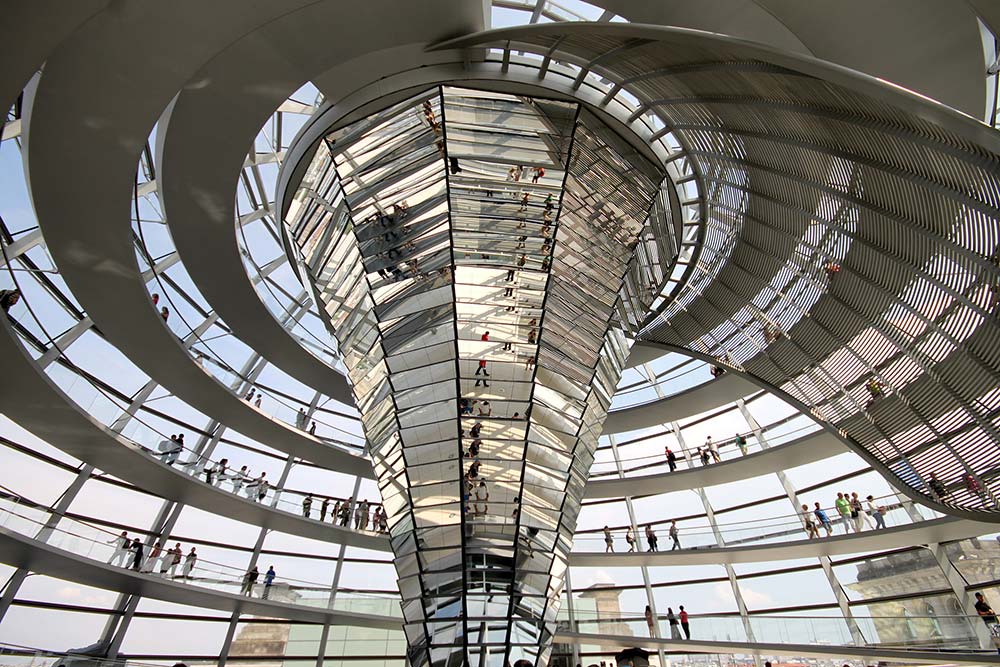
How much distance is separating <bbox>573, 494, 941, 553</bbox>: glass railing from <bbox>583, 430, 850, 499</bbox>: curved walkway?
1.83 meters

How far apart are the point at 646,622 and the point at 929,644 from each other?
30.9 feet

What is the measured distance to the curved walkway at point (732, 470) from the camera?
20516mm

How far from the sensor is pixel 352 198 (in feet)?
41.1

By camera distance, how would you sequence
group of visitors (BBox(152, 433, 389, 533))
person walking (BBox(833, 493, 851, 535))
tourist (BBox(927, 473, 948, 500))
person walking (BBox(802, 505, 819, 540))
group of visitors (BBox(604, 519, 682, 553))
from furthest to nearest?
group of visitors (BBox(604, 519, 682, 553))
person walking (BBox(802, 505, 819, 540))
person walking (BBox(833, 493, 851, 535))
group of visitors (BBox(152, 433, 389, 533))
tourist (BBox(927, 473, 948, 500))

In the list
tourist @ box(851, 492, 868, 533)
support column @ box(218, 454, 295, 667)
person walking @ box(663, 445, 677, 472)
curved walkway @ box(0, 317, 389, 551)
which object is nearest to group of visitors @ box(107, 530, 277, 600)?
curved walkway @ box(0, 317, 389, 551)

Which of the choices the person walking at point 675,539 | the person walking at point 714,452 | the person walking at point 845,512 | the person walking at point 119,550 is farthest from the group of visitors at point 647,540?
the person walking at point 119,550

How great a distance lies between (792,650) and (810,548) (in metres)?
3.57

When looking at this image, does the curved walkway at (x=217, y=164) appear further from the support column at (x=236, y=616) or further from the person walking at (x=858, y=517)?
the person walking at (x=858, y=517)

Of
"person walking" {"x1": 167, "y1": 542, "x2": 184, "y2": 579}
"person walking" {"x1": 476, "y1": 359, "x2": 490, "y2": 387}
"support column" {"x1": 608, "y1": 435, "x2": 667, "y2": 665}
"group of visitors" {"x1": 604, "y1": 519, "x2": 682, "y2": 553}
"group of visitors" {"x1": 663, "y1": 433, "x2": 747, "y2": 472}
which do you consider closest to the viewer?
"person walking" {"x1": 476, "y1": 359, "x2": 490, "y2": 387}

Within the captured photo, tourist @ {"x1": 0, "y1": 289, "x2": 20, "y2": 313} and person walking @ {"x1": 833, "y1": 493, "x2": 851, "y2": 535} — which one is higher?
tourist @ {"x1": 0, "y1": 289, "x2": 20, "y2": 313}

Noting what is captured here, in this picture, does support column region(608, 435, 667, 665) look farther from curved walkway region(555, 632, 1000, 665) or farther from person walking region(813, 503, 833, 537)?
person walking region(813, 503, 833, 537)

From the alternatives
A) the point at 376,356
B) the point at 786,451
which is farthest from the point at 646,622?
the point at 376,356

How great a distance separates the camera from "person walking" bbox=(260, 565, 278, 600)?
1921cm

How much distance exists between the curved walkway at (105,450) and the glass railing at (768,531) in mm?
9272
